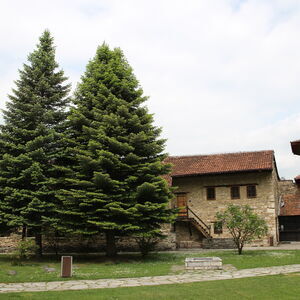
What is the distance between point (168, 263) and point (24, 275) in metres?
6.67

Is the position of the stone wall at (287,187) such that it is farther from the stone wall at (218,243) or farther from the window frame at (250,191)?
the stone wall at (218,243)

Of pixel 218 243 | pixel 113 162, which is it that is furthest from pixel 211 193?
pixel 113 162

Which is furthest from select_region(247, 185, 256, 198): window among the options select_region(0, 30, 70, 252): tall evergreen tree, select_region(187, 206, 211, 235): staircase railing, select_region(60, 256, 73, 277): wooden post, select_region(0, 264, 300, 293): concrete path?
select_region(60, 256, 73, 277): wooden post

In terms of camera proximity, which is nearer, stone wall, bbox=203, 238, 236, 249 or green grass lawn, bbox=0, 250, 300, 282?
green grass lawn, bbox=0, 250, 300, 282

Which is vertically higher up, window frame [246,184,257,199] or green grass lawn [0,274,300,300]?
window frame [246,184,257,199]

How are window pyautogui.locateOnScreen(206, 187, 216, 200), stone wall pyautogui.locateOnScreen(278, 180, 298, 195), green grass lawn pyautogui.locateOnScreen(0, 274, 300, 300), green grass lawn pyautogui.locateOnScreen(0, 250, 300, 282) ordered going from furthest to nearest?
stone wall pyautogui.locateOnScreen(278, 180, 298, 195) → window pyautogui.locateOnScreen(206, 187, 216, 200) → green grass lawn pyautogui.locateOnScreen(0, 250, 300, 282) → green grass lawn pyautogui.locateOnScreen(0, 274, 300, 300)

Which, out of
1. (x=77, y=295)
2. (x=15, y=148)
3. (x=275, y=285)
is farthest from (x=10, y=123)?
(x=275, y=285)

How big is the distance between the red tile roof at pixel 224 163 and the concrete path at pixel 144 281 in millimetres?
13253

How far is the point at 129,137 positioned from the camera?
19.6m

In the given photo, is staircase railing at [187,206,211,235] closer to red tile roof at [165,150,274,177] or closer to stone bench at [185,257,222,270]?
red tile roof at [165,150,274,177]

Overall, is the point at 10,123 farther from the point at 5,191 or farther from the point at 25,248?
the point at 25,248

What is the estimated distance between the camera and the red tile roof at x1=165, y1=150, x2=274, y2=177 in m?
27.5

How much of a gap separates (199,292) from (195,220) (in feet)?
58.1

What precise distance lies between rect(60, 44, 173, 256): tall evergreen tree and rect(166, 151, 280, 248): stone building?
8.80 m
